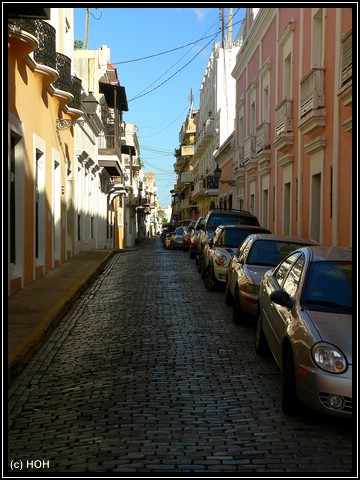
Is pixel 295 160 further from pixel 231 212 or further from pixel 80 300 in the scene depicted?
pixel 80 300

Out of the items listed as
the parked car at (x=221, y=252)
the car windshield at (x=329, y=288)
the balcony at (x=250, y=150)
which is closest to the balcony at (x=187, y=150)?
the balcony at (x=250, y=150)

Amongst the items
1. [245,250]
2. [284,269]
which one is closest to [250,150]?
[245,250]

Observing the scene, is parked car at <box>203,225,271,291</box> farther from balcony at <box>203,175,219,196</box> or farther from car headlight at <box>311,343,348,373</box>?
balcony at <box>203,175,219,196</box>

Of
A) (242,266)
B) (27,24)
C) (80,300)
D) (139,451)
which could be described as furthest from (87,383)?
(27,24)

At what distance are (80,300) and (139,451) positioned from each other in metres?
8.37

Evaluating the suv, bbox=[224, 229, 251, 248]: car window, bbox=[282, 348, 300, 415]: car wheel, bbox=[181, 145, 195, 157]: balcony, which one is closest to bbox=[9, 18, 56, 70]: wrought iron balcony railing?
bbox=[224, 229, 251, 248]: car window

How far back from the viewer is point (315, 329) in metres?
5.37

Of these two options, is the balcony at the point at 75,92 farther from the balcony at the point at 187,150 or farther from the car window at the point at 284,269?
the balcony at the point at 187,150

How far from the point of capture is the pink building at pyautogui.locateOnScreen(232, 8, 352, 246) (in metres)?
12.1

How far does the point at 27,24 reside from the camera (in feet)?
38.0

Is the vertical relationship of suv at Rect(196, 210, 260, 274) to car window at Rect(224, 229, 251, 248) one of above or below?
above

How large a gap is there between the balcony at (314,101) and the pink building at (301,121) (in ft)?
0.07

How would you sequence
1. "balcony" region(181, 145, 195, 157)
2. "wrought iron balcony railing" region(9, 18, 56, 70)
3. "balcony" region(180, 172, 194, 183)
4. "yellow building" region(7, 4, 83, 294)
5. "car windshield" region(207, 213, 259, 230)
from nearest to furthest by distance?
"yellow building" region(7, 4, 83, 294) → "wrought iron balcony railing" region(9, 18, 56, 70) → "car windshield" region(207, 213, 259, 230) → "balcony" region(180, 172, 194, 183) → "balcony" region(181, 145, 195, 157)

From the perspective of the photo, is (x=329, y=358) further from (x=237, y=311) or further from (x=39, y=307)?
(x=39, y=307)
